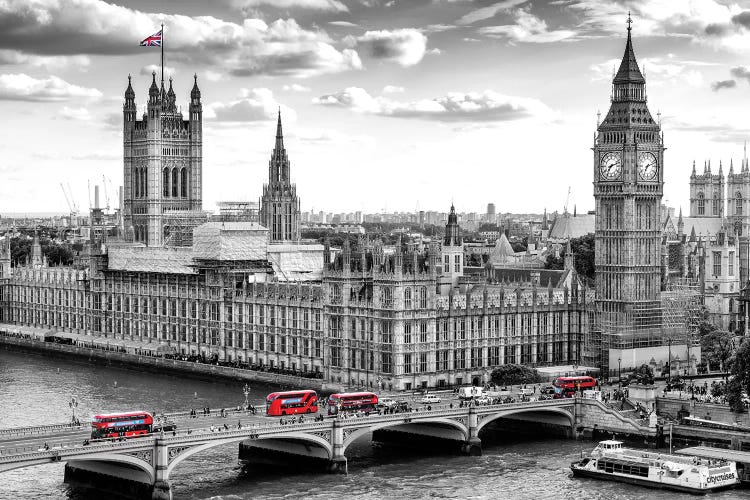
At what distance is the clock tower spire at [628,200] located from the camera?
122 metres

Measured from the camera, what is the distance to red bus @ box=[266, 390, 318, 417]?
310 feet

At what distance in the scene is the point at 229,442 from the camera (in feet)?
284

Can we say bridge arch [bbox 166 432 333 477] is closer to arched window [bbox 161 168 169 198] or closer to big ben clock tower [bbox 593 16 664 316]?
big ben clock tower [bbox 593 16 664 316]

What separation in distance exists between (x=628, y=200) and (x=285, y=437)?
1789 inches

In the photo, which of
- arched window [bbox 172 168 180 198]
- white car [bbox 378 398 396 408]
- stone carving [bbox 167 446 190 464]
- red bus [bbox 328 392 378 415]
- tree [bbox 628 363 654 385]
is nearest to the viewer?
stone carving [bbox 167 446 190 464]

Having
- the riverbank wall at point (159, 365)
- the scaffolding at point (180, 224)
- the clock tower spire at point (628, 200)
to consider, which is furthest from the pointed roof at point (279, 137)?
the clock tower spire at point (628, 200)

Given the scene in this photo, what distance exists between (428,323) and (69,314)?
6164cm

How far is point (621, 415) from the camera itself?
100 metres

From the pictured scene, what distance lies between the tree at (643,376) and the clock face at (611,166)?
52.9ft

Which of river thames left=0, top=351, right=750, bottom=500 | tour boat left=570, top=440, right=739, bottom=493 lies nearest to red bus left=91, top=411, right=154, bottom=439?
river thames left=0, top=351, right=750, bottom=500

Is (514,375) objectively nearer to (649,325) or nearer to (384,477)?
(649,325)

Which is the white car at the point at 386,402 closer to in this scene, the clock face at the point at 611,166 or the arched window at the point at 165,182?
the clock face at the point at 611,166

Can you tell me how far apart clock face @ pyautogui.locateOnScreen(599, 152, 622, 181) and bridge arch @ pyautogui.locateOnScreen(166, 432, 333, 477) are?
1740 inches

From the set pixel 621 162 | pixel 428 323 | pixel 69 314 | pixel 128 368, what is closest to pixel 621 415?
pixel 428 323
